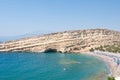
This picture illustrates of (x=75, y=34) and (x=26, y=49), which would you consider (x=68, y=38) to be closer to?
(x=75, y=34)

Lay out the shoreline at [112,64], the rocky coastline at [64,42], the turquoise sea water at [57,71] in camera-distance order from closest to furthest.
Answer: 1. the shoreline at [112,64]
2. the turquoise sea water at [57,71]
3. the rocky coastline at [64,42]

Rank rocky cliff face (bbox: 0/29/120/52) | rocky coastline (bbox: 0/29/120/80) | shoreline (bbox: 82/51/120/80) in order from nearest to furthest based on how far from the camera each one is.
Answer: shoreline (bbox: 82/51/120/80), rocky coastline (bbox: 0/29/120/80), rocky cliff face (bbox: 0/29/120/52)

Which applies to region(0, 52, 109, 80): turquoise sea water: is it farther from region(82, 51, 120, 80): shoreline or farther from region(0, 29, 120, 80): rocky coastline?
region(0, 29, 120, 80): rocky coastline

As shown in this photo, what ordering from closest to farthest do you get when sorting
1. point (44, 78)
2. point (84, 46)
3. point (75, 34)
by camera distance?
1. point (44, 78)
2. point (84, 46)
3. point (75, 34)

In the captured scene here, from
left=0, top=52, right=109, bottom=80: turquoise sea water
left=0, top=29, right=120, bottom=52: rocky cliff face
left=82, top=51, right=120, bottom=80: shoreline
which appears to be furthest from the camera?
left=0, top=29, right=120, bottom=52: rocky cliff face

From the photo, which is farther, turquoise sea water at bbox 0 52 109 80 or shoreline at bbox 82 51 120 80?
turquoise sea water at bbox 0 52 109 80

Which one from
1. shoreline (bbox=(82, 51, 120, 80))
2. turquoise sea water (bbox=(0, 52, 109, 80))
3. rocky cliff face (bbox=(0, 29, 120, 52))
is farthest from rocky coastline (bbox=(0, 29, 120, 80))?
turquoise sea water (bbox=(0, 52, 109, 80))

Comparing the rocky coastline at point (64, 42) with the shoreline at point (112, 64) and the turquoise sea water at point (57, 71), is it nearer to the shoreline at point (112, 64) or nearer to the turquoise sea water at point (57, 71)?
the shoreline at point (112, 64)

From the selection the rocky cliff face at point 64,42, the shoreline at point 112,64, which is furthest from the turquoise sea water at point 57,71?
the rocky cliff face at point 64,42

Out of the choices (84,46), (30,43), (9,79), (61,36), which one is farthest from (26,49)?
(9,79)
